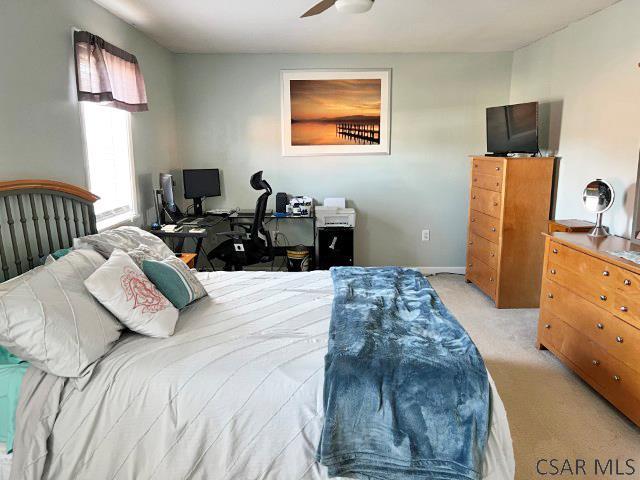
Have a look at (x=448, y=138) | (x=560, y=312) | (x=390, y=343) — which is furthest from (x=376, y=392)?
(x=448, y=138)

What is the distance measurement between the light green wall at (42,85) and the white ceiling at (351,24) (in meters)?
0.45

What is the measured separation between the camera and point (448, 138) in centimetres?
493

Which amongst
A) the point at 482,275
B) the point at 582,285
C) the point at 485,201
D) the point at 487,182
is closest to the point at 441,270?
the point at 482,275

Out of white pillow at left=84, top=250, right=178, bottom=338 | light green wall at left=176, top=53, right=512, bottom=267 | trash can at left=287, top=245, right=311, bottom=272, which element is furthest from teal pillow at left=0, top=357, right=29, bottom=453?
light green wall at left=176, top=53, right=512, bottom=267

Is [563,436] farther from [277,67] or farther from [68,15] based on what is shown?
[277,67]

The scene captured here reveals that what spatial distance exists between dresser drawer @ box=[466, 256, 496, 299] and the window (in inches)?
125

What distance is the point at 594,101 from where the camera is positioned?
345cm

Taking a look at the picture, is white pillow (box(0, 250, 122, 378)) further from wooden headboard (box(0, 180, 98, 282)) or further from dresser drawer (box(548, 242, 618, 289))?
dresser drawer (box(548, 242, 618, 289))

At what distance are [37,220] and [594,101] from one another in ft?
12.6

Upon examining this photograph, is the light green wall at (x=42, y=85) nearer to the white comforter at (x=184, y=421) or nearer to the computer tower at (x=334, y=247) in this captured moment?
the white comforter at (x=184, y=421)

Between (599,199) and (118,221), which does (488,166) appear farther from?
(118,221)

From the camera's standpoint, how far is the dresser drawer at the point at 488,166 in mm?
3949

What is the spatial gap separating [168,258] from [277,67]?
2847 millimetres

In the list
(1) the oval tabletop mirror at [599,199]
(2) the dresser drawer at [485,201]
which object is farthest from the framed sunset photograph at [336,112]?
(1) the oval tabletop mirror at [599,199]
